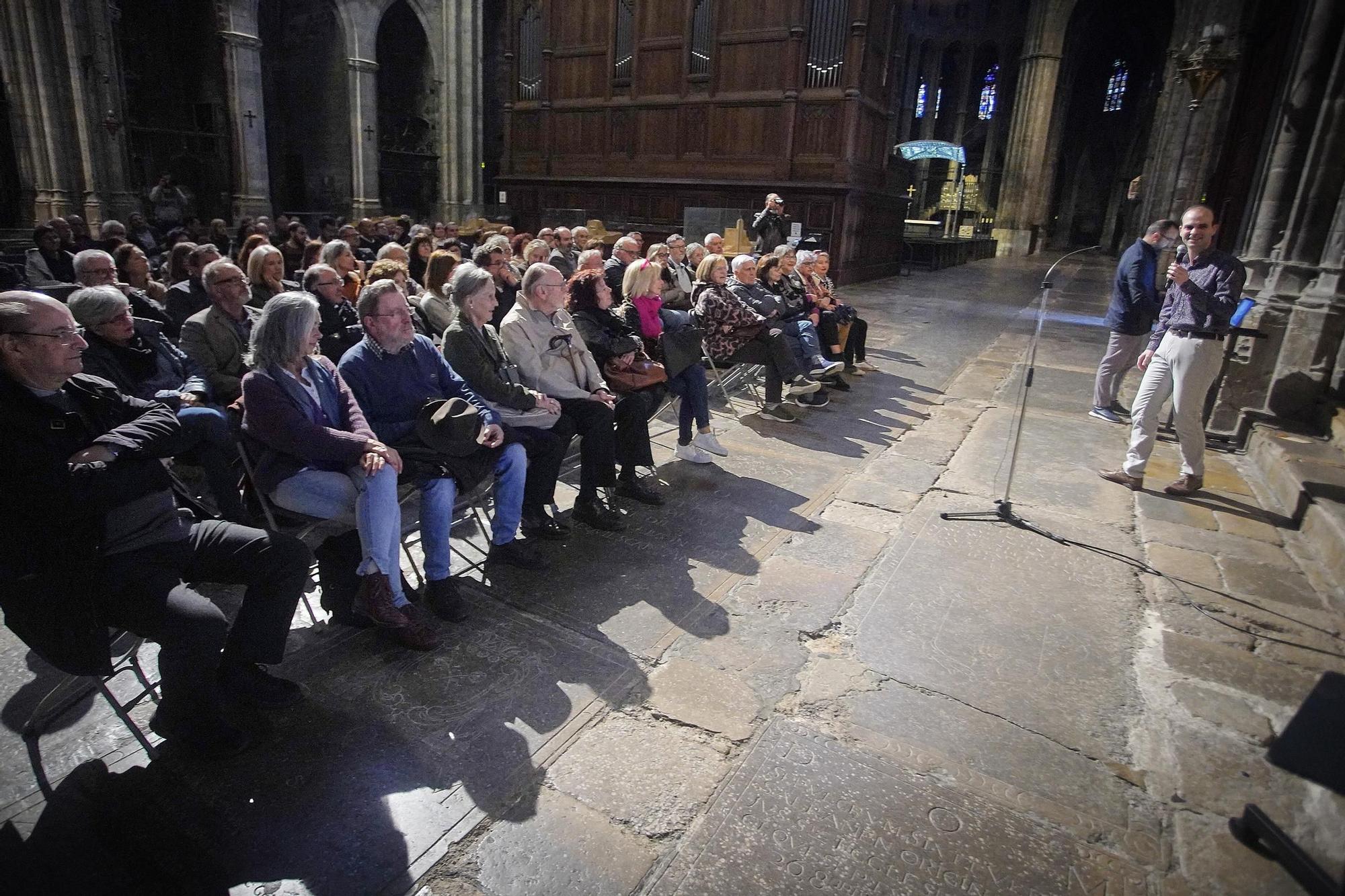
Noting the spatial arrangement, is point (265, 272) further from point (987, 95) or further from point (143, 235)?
point (987, 95)

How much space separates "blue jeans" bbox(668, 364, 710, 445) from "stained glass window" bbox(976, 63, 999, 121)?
35.0m

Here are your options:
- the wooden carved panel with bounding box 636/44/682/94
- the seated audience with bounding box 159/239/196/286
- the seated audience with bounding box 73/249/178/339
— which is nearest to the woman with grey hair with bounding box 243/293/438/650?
the seated audience with bounding box 73/249/178/339

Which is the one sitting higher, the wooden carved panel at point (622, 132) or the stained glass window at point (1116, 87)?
the stained glass window at point (1116, 87)

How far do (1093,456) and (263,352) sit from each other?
17.4 ft

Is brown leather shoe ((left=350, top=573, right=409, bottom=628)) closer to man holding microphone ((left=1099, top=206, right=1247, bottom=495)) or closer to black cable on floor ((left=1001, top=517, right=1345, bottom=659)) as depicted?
black cable on floor ((left=1001, top=517, right=1345, bottom=659))

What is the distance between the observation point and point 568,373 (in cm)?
398

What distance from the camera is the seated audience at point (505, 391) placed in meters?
3.53

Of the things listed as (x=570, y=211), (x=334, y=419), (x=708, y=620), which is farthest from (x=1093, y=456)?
(x=570, y=211)

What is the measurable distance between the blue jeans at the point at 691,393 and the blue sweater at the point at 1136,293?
3433 millimetres

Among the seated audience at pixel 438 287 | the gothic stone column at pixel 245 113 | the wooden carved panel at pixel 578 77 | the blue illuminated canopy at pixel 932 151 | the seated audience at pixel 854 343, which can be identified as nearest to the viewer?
the seated audience at pixel 438 287

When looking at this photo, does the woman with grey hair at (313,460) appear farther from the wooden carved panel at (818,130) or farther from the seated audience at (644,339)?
the wooden carved panel at (818,130)

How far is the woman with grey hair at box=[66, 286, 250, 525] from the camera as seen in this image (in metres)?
3.32

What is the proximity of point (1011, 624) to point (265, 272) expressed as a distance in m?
4.70

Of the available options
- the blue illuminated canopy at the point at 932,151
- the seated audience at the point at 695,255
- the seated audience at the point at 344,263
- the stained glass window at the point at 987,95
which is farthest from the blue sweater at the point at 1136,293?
the stained glass window at the point at 987,95
